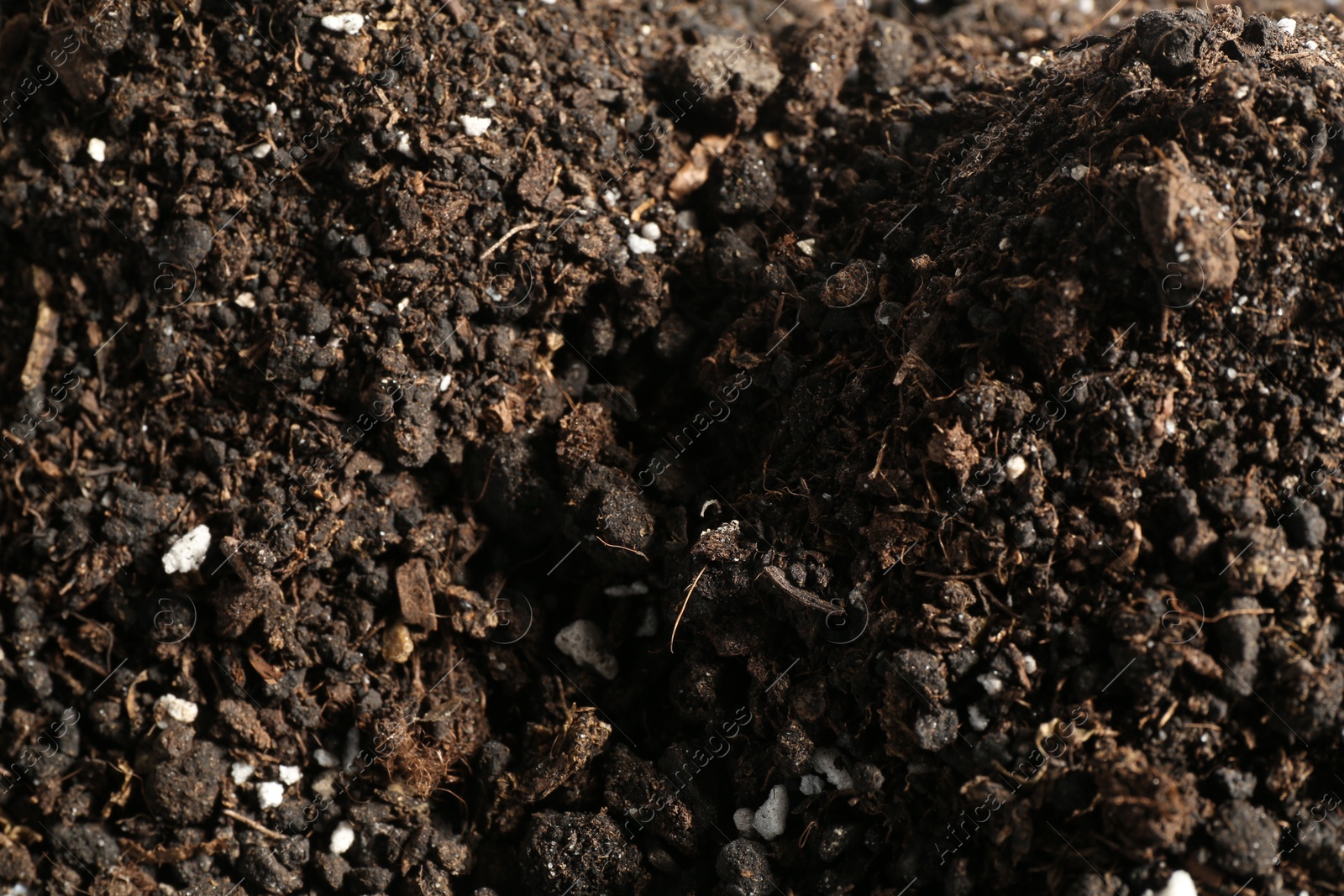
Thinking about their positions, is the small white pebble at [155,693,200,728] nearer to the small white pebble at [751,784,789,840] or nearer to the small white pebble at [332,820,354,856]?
the small white pebble at [332,820,354,856]

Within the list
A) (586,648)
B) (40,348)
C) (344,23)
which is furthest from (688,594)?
(40,348)

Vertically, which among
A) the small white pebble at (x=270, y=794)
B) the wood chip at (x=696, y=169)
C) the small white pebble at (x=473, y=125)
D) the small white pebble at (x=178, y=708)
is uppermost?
the small white pebble at (x=473, y=125)

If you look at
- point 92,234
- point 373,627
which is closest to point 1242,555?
point 373,627

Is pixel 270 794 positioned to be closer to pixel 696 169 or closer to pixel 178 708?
pixel 178 708

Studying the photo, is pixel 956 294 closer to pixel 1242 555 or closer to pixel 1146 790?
pixel 1242 555

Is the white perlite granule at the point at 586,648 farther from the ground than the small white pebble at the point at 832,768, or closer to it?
closer to it

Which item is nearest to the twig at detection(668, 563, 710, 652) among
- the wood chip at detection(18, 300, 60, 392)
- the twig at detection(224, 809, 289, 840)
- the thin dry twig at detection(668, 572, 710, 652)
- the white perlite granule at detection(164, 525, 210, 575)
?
the thin dry twig at detection(668, 572, 710, 652)

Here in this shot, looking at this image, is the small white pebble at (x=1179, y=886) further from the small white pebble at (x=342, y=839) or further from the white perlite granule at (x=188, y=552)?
the white perlite granule at (x=188, y=552)

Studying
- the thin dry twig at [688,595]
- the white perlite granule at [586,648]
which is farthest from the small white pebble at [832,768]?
the white perlite granule at [586,648]
